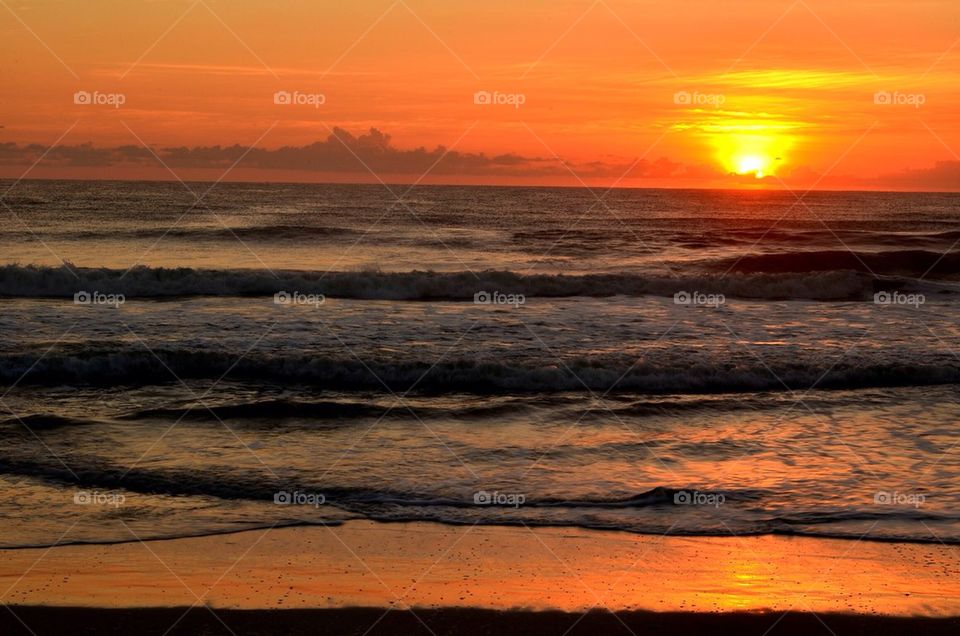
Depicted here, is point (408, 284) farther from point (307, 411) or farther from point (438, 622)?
point (438, 622)

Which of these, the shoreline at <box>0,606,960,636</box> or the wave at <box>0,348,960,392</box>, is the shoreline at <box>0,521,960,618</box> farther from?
the wave at <box>0,348,960,392</box>

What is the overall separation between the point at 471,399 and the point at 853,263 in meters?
28.7

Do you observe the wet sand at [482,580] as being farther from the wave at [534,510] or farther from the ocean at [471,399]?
the ocean at [471,399]

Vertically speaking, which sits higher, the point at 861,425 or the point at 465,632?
the point at 861,425

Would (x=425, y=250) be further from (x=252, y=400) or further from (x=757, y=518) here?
(x=757, y=518)

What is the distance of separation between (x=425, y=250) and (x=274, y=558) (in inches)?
1237

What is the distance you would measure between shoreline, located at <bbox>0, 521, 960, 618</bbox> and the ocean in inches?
14.0

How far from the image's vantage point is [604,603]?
636 centimetres

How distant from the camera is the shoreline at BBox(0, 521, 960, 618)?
6320 millimetres

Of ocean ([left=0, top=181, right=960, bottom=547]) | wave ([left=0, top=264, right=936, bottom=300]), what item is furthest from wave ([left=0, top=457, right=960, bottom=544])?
wave ([left=0, top=264, right=936, bottom=300])

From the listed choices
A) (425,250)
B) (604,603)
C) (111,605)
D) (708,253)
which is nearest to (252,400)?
(111,605)

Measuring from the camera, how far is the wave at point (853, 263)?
35562 millimetres

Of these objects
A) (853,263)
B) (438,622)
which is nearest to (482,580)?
(438,622)

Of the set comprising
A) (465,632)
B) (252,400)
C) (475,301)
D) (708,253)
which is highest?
(708,253)
